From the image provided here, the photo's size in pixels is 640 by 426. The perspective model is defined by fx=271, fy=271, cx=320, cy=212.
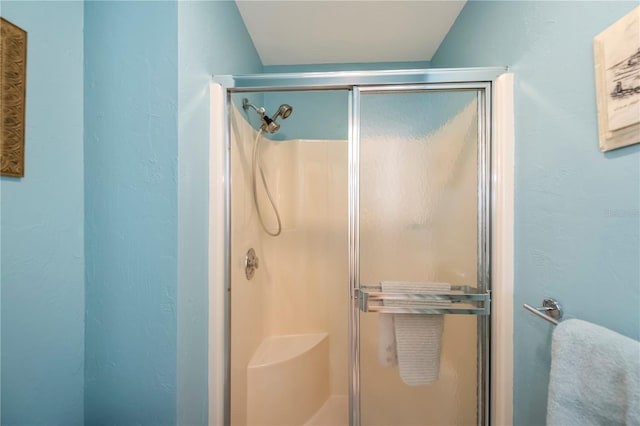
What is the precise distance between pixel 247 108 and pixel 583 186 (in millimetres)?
1342

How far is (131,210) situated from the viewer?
87 centimetres

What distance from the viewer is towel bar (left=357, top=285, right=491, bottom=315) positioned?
1.04m

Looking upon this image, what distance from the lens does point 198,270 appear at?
98 cm

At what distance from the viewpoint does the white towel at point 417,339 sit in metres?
1.07

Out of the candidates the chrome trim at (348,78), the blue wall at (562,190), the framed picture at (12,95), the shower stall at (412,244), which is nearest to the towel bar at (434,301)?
the shower stall at (412,244)

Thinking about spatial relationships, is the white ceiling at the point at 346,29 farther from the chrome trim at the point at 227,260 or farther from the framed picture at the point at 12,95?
the framed picture at the point at 12,95

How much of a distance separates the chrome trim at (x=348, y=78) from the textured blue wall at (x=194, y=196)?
14 centimetres

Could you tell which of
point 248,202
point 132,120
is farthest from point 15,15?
point 248,202

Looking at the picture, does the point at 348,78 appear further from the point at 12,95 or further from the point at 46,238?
the point at 46,238

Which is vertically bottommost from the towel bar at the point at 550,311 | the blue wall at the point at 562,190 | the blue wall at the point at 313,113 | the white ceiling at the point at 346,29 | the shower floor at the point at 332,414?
the shower floor at the point at 332,414

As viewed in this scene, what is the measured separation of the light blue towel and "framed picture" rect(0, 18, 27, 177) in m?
1.38

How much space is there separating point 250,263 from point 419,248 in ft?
2.92

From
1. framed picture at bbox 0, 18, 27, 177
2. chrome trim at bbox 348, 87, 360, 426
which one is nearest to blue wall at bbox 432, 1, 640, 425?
chrome trim at bbox 348, 87, 360, 426

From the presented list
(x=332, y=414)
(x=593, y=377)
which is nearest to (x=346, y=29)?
(x=593, y=377)
